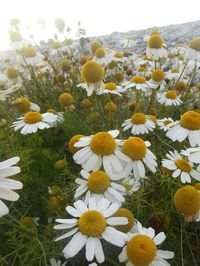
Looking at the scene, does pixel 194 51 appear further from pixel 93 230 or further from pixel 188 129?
pixel 93 230

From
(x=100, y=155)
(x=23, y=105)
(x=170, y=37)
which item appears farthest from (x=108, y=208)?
(x=170, y=37)

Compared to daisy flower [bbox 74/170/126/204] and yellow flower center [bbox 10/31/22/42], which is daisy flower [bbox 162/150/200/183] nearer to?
daisy flower [bbox 74/170/126/204]

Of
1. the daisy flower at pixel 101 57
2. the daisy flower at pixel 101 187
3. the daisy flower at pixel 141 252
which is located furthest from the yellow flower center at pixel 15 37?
the daisy flower at pixel 141 252

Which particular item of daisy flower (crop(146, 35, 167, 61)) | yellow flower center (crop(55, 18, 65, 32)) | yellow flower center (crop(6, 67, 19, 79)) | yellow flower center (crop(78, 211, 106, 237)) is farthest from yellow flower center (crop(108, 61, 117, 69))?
yellow flower center (crop(78, 211, 106, 237))

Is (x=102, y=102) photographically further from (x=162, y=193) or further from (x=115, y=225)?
(x=115, y=225)

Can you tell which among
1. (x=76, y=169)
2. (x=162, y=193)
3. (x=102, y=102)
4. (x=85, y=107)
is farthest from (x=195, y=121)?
(x=102, y=102)
